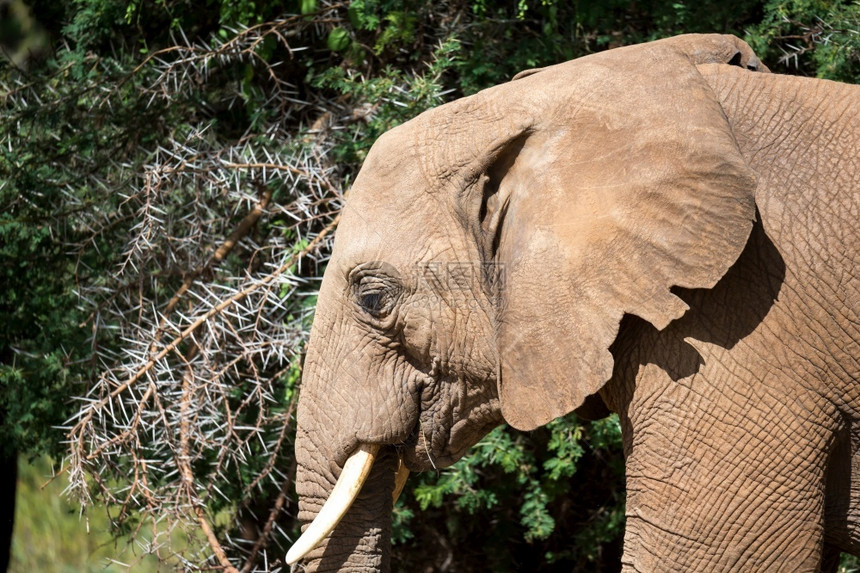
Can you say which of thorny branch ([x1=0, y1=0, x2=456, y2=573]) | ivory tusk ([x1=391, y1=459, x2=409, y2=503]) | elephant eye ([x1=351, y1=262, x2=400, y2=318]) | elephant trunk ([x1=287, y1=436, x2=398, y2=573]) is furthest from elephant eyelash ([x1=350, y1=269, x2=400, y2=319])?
thorny branch ([x1=0, y1=0, x2=456, y2=573])

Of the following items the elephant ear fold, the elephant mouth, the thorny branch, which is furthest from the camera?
the thorny branch

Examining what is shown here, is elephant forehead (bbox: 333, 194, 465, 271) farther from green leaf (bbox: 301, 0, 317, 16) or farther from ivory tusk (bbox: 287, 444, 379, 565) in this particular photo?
green leaf (bbox: 301, 0, 317, 16)

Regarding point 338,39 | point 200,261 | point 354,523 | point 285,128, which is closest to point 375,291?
point 354,523

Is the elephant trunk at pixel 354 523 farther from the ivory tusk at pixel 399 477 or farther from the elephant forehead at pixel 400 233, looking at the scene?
the elephant forehead at pixel 400 233

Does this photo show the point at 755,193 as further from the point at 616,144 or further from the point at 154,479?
the point at 154,479

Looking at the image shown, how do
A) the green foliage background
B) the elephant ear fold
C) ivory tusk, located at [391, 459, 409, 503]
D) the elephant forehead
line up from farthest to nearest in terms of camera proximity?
the green foliage background
ivory tusk, located at [391, 459, 409, 503]
the elephant forehead
the elephant ear fold

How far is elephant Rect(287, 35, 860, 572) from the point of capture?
2445mm

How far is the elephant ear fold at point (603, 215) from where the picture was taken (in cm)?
242

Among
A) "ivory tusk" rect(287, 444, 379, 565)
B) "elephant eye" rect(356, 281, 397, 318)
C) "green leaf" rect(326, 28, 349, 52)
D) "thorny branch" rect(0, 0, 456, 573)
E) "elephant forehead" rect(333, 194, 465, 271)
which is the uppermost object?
"elephant forehead" rect(333, 194, 465, 271)

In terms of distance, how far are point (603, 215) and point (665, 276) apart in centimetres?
20

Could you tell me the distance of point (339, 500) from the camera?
9.30 feet

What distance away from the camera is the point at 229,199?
443 centimetres

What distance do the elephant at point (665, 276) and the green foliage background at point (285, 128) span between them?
1.45m

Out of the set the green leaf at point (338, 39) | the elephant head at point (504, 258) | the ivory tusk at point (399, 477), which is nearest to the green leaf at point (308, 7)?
the green leaf at point (338, 39)
